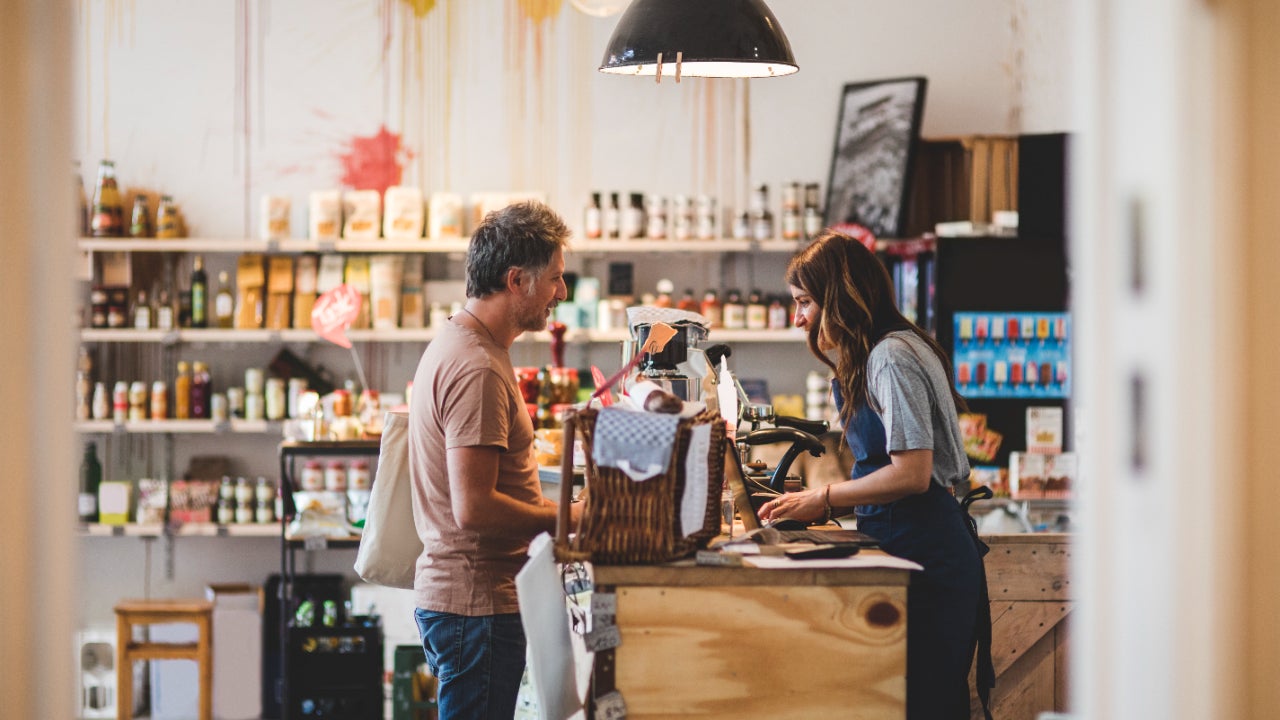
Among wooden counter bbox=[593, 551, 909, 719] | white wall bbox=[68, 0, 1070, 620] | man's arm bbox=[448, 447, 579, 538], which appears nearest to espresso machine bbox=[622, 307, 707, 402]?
man's arm bbox=[448, 447, 579, 538]

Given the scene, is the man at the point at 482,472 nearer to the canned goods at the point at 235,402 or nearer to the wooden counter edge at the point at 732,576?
the wooden counter edge at the point at 732,576

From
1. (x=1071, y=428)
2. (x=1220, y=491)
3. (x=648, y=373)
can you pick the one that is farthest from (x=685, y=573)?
(x=1071, y=428)

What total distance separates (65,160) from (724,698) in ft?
4.24

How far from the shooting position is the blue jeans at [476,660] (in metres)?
2.30

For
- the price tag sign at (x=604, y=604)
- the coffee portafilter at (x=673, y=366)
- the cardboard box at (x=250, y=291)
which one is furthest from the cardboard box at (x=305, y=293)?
the price tag sign at (x=604, y=604)

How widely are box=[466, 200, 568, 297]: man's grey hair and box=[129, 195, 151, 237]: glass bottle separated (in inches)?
145

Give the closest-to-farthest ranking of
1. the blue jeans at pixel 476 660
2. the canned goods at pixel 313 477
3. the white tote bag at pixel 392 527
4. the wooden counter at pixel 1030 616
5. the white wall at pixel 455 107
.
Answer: the blue jeans at pixel 476 660, the white tote bag at pixel 392 527, the wooden counter at pixel 1030 616, the canned goods at pixel 313 477, the white wall at pixel 455 107

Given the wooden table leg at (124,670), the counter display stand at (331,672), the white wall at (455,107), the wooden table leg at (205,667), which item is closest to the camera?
the counter display stand at (331,672)

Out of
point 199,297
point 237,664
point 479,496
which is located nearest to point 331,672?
point 237,664

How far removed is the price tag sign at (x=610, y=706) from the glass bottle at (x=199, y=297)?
412 centimetres

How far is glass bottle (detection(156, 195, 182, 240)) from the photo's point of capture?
551 centimetres

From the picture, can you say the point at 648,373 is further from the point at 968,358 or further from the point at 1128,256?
the point at 968,358

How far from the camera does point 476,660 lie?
7.54 feet

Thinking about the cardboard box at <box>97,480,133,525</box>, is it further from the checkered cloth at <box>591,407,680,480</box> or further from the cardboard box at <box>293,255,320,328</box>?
the checkered cloth at <box>591,407,680,480</box>
